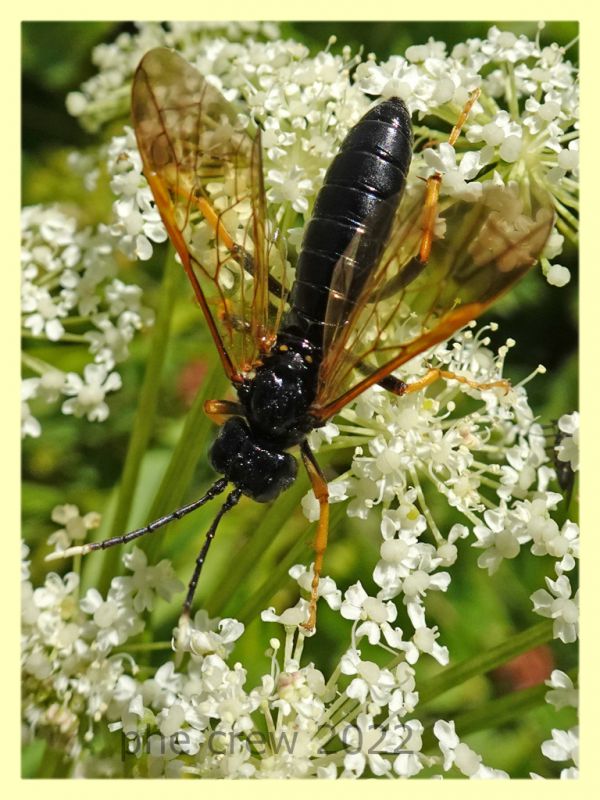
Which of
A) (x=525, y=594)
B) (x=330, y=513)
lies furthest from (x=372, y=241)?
(x=525, y=594)

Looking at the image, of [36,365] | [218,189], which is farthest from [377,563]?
[36,365]

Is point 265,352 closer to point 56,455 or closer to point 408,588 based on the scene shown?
point 408,588

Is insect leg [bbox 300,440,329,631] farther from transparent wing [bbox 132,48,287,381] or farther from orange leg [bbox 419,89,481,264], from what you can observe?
orange leg [bbox 419,89,481,264]

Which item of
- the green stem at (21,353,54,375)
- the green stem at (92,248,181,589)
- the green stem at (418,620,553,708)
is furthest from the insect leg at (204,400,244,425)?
the green stem at (418,620,553,708)

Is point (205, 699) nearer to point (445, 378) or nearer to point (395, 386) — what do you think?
point (395, 386)

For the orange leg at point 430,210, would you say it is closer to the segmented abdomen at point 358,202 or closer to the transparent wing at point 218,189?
the segmented abdomen at point 358,202

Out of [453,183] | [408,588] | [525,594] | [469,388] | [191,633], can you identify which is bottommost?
[525,594]
